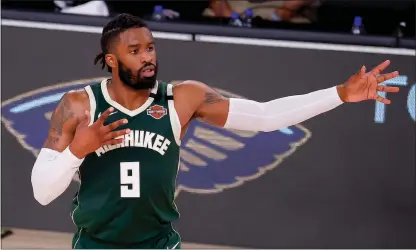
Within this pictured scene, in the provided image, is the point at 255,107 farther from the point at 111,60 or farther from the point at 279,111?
the point at 111,60

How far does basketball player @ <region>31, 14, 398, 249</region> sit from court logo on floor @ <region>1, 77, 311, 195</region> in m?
1.87

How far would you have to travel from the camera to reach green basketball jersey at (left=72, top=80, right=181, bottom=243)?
3822 millimetres

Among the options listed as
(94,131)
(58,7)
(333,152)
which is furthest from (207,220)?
(94,131)

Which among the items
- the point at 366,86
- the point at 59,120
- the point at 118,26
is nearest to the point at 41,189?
the point at 59,120

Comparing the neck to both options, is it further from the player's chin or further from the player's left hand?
the player's left hand

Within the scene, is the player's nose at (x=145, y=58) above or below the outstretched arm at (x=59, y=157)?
above

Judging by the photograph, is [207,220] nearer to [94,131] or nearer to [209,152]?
[209,152]

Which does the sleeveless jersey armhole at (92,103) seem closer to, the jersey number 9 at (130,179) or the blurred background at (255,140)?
the jersey number 9 at (130,179)

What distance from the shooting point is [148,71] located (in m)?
3.79

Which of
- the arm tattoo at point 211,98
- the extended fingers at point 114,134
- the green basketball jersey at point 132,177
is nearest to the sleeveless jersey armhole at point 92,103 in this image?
the green basketball jersey at point 132,177

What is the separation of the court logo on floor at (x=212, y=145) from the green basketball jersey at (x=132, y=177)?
6.53 ft

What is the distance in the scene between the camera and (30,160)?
6137 millimetres

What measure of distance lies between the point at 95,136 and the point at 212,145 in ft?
7.85

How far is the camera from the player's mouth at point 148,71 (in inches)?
149
